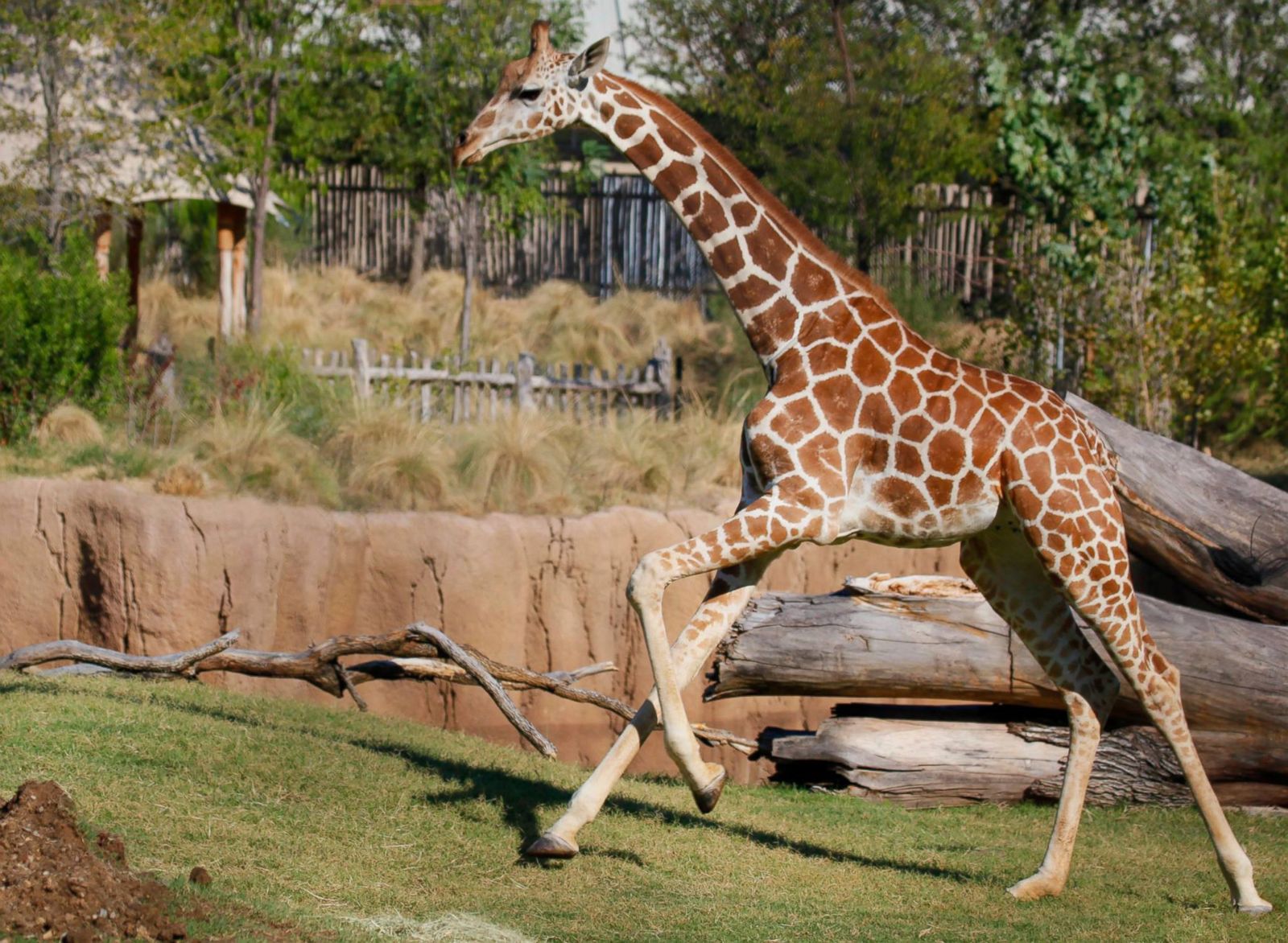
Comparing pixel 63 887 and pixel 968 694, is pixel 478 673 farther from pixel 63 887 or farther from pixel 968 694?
pixel 63 887

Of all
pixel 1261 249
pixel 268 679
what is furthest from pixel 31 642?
pixel 1261 249

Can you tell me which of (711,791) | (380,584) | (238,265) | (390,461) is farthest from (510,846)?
(238,265)

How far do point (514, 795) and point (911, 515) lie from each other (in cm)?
226

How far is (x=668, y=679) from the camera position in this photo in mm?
5711

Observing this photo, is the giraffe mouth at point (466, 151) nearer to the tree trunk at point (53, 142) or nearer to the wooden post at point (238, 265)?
the tree trunk at point (53, 142)

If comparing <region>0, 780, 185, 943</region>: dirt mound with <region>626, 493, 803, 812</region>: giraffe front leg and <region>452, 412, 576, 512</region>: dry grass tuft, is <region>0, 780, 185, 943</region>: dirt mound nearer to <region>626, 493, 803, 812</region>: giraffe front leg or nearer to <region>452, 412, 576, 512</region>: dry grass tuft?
<region>626, 493, 803, 812</region>: giraffe front leg

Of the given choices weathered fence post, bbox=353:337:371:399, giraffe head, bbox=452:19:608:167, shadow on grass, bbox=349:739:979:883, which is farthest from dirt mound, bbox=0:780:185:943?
weathered fence post, bbox=353:337:371:399

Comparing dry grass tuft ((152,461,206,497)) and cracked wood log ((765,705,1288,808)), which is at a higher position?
dry grass tuft ((152,461,206,497))

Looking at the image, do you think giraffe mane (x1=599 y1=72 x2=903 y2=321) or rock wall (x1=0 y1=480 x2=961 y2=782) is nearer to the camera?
giraffe mane (x1=599 y1=72 x2=903 y2=321)

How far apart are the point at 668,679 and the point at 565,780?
1.70 meters

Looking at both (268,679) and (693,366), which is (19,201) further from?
(693,366)

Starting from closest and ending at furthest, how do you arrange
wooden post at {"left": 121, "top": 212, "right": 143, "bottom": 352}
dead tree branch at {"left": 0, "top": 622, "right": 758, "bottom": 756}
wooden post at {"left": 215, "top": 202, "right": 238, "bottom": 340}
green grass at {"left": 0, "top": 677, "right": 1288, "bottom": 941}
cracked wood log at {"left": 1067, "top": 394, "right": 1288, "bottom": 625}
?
1. green grass at {"left": 0, "top": 677, "right": 1288, "bottom": 941}
2. dead tree branch at {"left": 0, "top": 622, "right": 758, "bottom": 756}
3. cracked wood log at {"left": 1067, "top": 394, "right": 1288, "bottom": 625}
4. wooden post at {"left": 121, "top": 212, "right": 143, "bottom": 352}
5. wooden post at {"left": 215, "top": 202, "right": 238, "bottom": 340}

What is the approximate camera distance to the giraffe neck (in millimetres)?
6207

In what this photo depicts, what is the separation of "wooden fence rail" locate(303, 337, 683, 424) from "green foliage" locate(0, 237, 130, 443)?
2.64 metres
